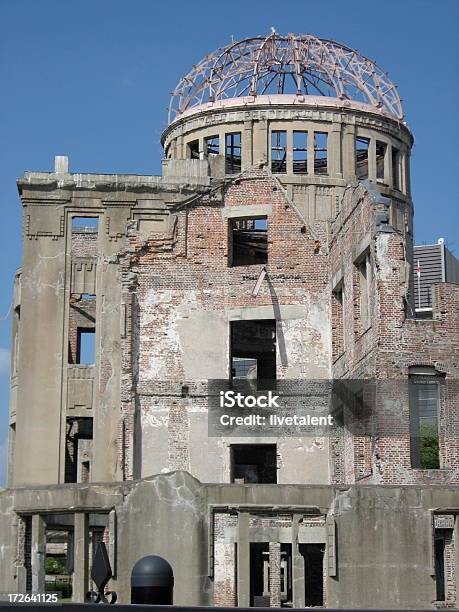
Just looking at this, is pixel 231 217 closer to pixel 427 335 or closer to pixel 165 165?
pixel 165 165

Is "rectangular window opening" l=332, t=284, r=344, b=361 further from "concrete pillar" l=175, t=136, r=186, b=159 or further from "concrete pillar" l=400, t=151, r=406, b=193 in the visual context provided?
"concrete pillar" l=400, t=151, r=406, b=193

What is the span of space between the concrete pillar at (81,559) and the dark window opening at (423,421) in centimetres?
667

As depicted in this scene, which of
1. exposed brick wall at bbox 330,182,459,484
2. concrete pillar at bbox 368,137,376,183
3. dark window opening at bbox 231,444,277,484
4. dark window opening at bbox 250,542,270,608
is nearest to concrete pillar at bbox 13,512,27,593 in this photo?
exposed brick wall at bbox 330,182,459,484

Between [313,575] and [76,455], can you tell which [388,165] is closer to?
[76,455]

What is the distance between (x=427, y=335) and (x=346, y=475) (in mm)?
4250

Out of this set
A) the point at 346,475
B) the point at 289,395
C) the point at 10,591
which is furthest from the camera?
the point at 289,395

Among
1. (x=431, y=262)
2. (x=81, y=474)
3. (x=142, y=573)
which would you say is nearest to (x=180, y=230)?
(x=81, y=474)

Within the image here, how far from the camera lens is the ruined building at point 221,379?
19656mm

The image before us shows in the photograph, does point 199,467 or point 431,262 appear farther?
point 431,262

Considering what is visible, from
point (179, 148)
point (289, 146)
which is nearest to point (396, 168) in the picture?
point (289, 146)

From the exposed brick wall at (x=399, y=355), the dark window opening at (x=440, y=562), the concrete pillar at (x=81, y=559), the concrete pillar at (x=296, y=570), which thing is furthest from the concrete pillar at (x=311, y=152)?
the concrete pillar at (x=81, y=559)

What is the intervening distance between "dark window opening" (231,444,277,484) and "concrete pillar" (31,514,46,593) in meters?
8.02

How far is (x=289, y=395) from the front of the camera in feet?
84.2

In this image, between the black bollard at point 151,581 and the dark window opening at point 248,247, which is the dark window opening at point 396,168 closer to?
the dark window opening at point 248,247
